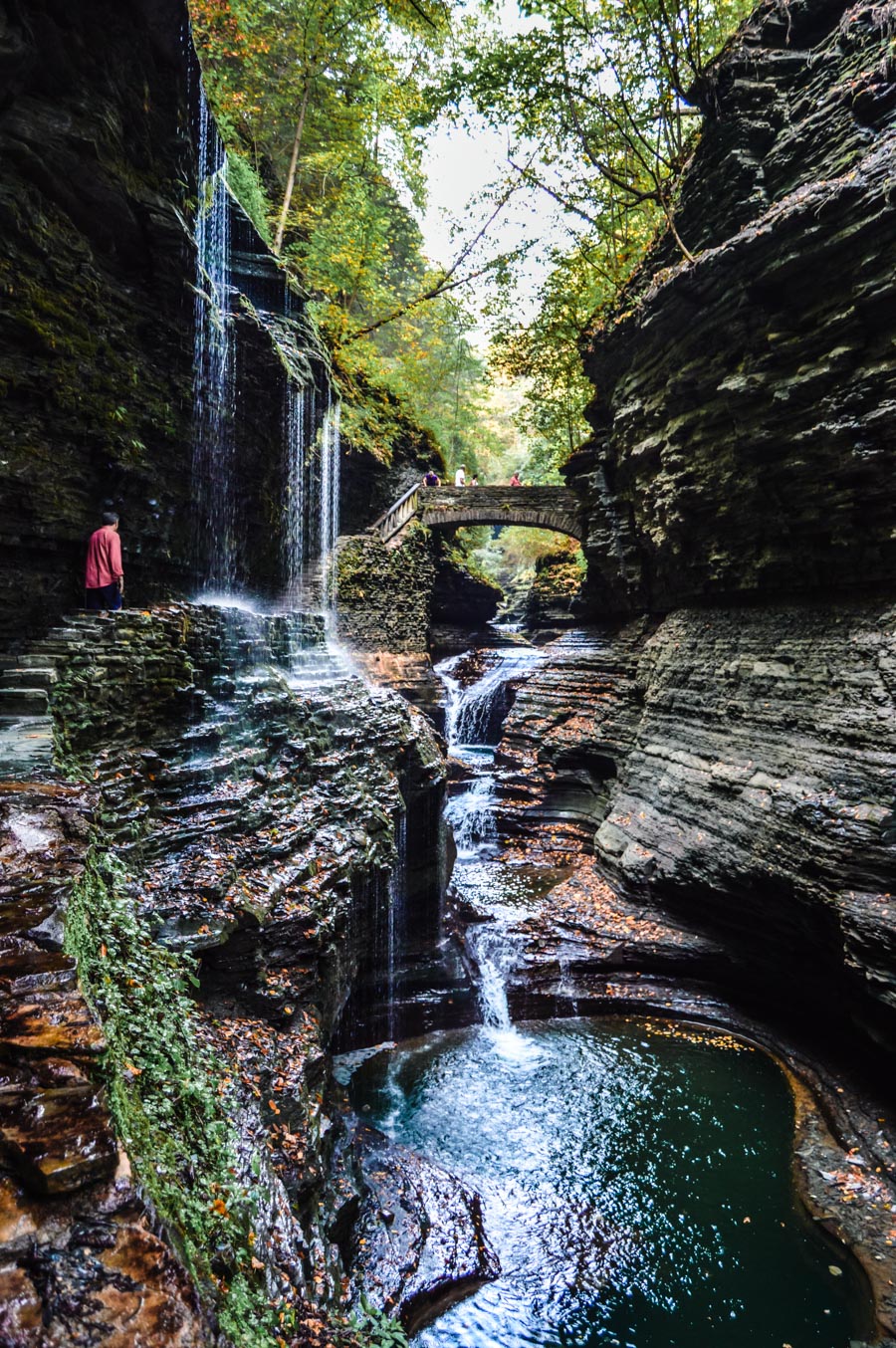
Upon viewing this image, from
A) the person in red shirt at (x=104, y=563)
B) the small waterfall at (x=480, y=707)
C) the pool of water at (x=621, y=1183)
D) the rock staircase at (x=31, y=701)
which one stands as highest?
the person in red shirt at (x=104, y=563)

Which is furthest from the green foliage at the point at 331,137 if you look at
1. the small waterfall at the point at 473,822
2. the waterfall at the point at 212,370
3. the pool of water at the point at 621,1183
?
the pool of water at the point at 621,1183

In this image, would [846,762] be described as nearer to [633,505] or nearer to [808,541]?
[808,541]

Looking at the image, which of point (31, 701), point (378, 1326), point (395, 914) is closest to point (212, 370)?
point (31, 701)

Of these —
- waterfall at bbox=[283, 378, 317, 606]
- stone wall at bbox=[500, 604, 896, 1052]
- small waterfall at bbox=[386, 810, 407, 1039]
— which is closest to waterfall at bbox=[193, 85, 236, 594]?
waterfall at bbox=[283, 378, 317, 606]

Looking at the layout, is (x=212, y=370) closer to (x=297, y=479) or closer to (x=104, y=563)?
(x=297, y=479)

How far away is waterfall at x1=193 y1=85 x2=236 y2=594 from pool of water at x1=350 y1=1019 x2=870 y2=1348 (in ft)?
30.0

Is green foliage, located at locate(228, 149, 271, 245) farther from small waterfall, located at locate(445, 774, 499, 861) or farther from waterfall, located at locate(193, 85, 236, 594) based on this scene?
small waterfall, located at locate(445, 774, 499, 861)

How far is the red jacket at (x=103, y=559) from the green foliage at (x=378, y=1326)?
730cm

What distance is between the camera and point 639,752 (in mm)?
11711

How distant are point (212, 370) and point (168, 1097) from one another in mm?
11013

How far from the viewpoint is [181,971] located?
437 centimetres

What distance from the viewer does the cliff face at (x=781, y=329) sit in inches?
301

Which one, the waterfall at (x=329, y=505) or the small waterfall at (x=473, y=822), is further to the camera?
the waterfall at (x=329, y=505)

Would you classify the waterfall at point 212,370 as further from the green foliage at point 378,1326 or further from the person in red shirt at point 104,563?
the green foliage at point 378,1326
